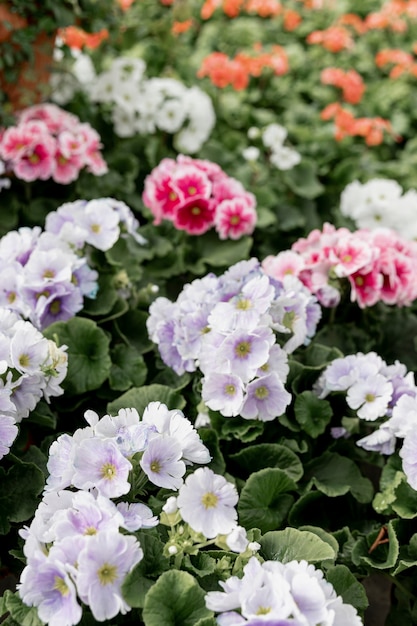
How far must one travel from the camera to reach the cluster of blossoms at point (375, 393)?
5.18 feet

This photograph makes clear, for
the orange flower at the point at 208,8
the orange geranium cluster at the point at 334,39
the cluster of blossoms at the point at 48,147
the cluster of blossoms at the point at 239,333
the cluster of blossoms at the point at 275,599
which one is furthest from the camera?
the orange flower at the point at 208,8

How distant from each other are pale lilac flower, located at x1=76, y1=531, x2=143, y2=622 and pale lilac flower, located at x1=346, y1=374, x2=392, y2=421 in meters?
0.69

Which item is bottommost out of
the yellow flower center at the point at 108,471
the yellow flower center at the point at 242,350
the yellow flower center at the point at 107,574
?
the yellow flower center at the point at 242,350

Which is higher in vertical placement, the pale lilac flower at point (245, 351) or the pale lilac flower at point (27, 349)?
the pale lilac flower at point (27, 349)

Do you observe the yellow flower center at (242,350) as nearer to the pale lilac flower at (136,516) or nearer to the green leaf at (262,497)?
the green leaf at (262,497)

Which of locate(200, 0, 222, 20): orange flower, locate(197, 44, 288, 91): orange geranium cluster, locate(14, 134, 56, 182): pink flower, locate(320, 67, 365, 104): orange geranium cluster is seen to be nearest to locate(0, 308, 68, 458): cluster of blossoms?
locate(14, 134, 56, 182): pink flower

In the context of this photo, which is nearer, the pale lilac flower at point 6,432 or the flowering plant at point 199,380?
the flowering plant at point 199,380

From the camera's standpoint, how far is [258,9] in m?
4.50

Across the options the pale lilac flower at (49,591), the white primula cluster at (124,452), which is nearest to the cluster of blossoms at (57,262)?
the white primula cluster at (124,452)

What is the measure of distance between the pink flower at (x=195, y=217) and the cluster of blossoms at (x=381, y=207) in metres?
0.55

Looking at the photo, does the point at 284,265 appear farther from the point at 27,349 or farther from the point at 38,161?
the point at 38,161

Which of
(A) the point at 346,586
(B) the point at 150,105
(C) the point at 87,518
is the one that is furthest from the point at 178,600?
(B) the point at 150,105

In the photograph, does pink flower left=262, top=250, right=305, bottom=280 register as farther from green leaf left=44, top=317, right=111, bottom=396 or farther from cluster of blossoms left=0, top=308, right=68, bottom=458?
cluster of blossoms left=0, top=308, right=68, bottom=458

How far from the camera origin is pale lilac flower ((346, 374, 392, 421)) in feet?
5.47
